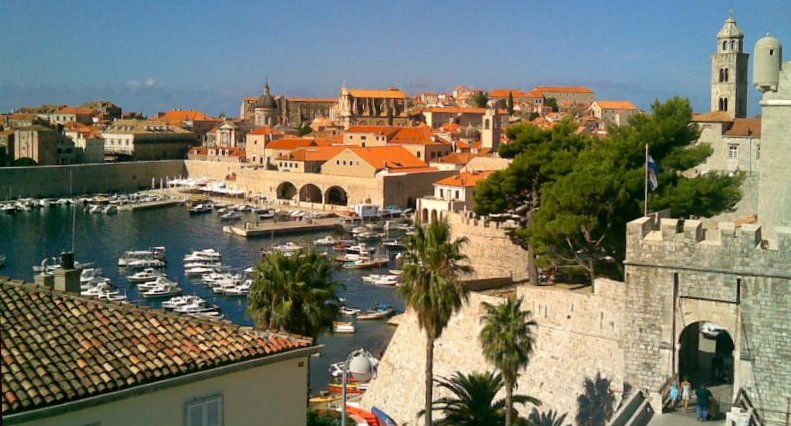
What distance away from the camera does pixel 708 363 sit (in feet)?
43.6

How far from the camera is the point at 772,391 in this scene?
10.5 meters

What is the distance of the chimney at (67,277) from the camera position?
920cm

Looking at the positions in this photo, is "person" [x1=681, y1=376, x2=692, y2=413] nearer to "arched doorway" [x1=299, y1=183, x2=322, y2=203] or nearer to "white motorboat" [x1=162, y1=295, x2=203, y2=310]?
"white motorboat" [x1=162, y1=295, x2=203, y2=310]

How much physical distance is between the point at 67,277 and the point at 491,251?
53.9ft

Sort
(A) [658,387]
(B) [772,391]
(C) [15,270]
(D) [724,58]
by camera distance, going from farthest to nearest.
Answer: (D) [724,58]
(C) [15,270]
(A) [658,387]
(B) [772,391]

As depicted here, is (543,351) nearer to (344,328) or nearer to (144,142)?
(344,328)

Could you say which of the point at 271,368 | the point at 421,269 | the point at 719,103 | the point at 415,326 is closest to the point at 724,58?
the point at 719,103

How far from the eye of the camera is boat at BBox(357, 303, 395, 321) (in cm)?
3012

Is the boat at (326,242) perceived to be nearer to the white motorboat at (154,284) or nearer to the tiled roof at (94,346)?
the white motorboat at (154,284)

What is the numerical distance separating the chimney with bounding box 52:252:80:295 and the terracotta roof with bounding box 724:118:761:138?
2738 cm

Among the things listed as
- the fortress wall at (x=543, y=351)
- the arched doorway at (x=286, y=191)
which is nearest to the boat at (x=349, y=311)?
the fortress wall at (x=543, y=351)

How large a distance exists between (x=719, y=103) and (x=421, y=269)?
3931cm

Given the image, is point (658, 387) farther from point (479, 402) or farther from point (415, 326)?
point (415, 326)

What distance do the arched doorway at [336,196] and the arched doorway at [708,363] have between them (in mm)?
50357
